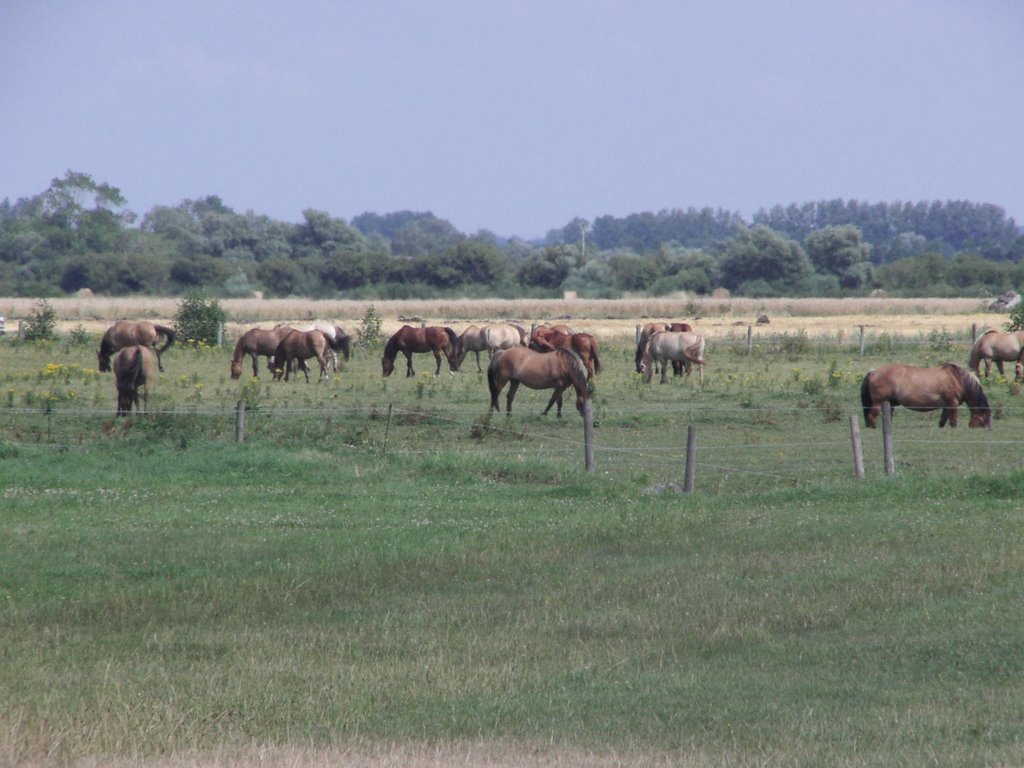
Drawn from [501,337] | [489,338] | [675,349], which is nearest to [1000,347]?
[675,349]

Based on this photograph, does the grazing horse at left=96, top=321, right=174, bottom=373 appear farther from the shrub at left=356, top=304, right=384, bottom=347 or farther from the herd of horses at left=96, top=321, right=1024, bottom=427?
the shrub at left=356, top=304, right=384, bottom=347

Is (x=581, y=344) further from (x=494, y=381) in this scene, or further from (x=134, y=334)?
(x=134, y=334)

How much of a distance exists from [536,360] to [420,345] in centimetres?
990

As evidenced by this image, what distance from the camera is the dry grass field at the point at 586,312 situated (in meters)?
60.3

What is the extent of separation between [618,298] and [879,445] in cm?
6976

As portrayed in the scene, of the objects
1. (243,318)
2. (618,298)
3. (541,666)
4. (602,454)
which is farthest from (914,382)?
(618,298)

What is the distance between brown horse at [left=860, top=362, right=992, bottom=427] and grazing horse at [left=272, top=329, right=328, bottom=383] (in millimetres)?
14727

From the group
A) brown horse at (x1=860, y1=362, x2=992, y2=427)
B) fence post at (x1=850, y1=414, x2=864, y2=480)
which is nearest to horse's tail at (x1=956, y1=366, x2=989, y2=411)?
brown horse at (x1=860, y1=362, x2=992, y2=427)

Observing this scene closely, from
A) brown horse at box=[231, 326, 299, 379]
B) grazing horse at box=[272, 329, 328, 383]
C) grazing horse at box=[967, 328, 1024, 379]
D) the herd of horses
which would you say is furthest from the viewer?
brown horse at box=[231, 326, 299, 379]

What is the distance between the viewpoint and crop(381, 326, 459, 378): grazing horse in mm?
33188

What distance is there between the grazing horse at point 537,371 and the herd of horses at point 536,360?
19 mm

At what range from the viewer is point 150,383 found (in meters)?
24.6

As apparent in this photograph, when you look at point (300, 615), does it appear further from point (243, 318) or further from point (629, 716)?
point (243, 318)

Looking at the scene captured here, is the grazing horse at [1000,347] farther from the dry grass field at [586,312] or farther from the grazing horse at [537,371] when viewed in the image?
the dry grass field at [586,312]
